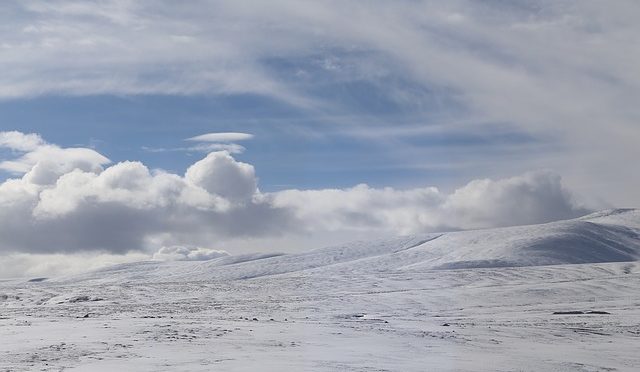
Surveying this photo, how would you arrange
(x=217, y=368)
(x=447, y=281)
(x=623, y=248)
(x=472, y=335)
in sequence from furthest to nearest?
(x=623, y=248)
(x=447, y=281)
(x=472, y=335)
(x=217, y=368)

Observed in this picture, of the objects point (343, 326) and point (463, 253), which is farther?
point (463, 253)

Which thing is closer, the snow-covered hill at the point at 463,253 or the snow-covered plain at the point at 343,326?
the snow-covered plain at the point at 343,326

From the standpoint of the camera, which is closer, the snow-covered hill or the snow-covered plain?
the snow-covered plain

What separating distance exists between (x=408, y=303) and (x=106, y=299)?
72.5 feet

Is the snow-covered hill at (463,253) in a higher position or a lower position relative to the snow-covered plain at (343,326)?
higher

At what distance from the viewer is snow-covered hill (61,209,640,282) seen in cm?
11450

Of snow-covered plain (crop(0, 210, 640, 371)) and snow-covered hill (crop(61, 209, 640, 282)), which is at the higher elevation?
snow-covered hill (crop(61, 209, 640, 282))

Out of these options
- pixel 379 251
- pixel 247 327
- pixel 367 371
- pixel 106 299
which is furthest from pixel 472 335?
pixel 379 251

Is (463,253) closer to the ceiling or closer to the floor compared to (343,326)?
closer to the ceiling

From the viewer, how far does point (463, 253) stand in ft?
391

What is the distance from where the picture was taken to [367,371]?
55.4 feet

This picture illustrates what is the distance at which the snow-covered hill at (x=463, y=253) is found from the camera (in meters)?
114

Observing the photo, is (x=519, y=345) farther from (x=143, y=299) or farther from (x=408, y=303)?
(x=143, y=299)

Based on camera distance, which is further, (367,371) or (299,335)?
(299,335)
